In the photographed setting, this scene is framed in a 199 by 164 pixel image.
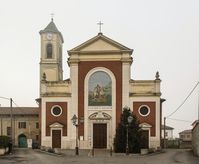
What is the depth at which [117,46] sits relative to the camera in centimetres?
6275

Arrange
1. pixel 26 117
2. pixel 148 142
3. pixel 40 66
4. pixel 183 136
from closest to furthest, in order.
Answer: pixel 148 142
pixel 40 66
pixel 26 117
pixel 183 136

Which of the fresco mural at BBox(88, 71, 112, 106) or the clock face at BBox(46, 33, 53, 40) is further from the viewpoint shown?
the clock face at BBox(46, 33, 53, 40)

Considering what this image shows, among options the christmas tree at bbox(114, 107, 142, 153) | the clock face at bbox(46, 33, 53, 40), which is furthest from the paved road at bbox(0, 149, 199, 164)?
the clock face at bbox(46, 33, 53, 40)

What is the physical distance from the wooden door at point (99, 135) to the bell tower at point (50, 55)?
2606 cm

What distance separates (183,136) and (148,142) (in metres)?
107

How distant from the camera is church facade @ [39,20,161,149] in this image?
2432 inches

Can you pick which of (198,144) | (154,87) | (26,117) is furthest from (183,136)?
(198,144)

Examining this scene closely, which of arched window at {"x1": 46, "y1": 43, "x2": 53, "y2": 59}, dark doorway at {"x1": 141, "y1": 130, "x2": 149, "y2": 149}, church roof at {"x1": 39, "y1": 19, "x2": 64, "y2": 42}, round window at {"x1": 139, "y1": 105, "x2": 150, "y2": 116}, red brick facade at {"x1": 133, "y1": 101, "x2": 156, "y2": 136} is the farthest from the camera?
church roof at {"x1": 39, "y1": 19, "x2": 64, "y2": 42}

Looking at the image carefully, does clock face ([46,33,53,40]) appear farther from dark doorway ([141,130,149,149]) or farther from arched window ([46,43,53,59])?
dark doorway ([141,130,149,149])

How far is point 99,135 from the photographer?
6212 cm

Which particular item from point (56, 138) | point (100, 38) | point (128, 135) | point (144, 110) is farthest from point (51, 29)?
point (128, 135)

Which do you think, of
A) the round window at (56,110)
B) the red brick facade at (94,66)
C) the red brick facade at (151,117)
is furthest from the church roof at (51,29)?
the red brick facade at (151,117)

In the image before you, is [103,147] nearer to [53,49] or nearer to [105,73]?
[105,73]

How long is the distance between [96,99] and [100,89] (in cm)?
134
